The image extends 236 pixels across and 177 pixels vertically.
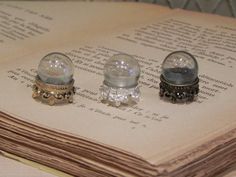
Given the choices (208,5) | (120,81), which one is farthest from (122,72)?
(208,5)

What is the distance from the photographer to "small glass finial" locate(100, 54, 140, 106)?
0.54m

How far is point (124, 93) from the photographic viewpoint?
542 mm

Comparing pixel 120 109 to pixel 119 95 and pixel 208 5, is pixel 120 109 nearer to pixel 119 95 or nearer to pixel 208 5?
pixel 119 95

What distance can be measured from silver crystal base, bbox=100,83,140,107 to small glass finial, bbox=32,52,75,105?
0.03 m

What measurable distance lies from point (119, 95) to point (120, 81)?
0.01 meters

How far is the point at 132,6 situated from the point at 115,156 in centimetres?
A: 45

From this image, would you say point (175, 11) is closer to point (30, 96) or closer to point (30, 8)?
point (30, 8)

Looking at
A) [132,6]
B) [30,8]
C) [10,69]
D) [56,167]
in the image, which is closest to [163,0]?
[132,6]

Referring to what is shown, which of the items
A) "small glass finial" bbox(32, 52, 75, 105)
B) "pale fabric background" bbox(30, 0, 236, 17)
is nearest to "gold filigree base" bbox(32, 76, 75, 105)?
"small glass finial" bbox(32, 52, 75, 105)

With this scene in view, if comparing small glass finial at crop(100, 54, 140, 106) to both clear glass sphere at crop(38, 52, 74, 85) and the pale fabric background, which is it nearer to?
clear glass sphere at crop(38, 52, 74, 85)

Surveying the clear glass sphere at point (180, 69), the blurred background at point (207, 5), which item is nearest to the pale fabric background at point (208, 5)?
the blurred background at point (207, 5)

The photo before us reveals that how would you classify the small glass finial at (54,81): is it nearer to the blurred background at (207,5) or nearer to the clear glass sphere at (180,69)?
the clear glass sphere at (180,69)

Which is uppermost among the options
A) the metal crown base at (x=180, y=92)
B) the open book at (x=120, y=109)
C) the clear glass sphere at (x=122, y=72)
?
the clear glass sphere at (x=122, y=72)

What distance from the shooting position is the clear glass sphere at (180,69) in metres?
0.55
